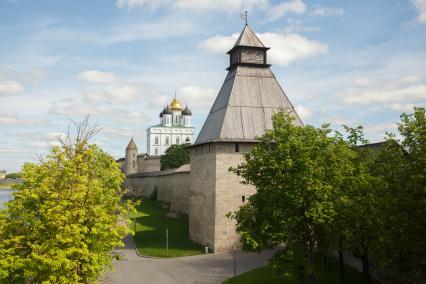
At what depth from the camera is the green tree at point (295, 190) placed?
16922 mm

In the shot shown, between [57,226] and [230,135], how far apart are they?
1783 cm

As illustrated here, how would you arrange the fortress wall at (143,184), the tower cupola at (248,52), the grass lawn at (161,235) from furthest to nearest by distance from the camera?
the fortress wall at (143,184) → the tower cupola at (248,52) → the grass lawn at (161,235)

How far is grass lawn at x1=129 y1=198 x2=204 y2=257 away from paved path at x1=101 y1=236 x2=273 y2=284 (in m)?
1.38

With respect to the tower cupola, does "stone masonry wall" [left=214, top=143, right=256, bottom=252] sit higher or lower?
lower

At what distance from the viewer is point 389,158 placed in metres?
15.1

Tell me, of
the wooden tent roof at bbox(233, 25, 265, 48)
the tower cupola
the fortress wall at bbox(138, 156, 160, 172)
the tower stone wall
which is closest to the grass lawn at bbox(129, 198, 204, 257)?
the tower stone wall

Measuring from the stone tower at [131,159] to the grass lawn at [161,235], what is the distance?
1749 inches

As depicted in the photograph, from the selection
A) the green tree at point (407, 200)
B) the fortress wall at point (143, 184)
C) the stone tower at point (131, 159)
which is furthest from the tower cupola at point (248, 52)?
the stone tower at point (131, 159)

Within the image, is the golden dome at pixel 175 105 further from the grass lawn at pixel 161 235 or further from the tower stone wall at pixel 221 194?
the tower stone wall at pixel 221 194

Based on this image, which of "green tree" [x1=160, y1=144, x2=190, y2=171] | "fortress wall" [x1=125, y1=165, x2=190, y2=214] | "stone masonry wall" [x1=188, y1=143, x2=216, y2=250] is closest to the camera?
"stone masonry wall" [x1=188, y1=143, x2=216, y2=250]

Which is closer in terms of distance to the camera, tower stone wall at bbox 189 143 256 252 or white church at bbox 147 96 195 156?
tower stone wall at bbox 189 143 256 252

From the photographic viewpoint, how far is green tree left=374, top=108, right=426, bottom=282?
1309 centimetres

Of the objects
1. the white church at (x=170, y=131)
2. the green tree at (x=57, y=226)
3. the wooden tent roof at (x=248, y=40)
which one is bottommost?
the green tree at (x=57, y=226)

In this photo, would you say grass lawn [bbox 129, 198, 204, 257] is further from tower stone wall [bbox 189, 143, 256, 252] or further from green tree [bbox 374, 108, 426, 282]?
green tree [bbox 374, 108, 426, 282]
